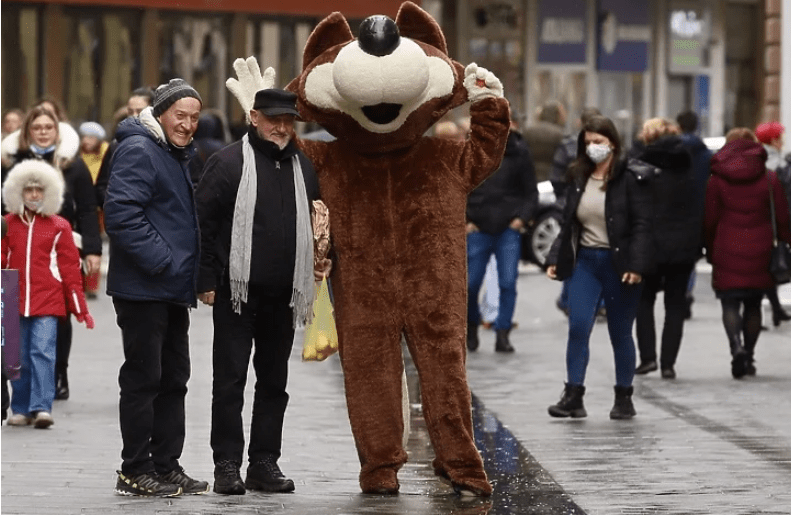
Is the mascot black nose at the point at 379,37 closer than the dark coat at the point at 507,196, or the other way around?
the mascot black nose at the point at 379,37

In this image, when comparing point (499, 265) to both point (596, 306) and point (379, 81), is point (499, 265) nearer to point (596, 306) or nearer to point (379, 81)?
point (596, 306)

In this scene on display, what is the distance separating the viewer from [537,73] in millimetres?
34688

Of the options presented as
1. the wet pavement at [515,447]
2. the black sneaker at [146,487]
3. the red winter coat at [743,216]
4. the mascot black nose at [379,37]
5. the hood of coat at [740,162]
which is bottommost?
the wet pavement at [515,447]

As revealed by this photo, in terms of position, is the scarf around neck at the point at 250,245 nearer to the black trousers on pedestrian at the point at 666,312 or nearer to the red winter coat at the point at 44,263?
the red winter coat at the point at 44,263

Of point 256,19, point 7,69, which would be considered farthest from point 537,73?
point 7,69

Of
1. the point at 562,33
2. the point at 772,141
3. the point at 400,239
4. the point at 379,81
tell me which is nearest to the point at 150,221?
the point at 400,239

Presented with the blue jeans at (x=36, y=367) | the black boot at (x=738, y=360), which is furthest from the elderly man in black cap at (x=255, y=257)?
the black boot at (x=738, y=360)

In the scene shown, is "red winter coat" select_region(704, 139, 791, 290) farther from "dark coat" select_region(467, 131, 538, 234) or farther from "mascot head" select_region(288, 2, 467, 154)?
"mascot head" select_region(288, 2, 467, 154)

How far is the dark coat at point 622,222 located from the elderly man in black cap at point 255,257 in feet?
9.90

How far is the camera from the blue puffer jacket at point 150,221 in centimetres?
827

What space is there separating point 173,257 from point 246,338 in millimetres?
490

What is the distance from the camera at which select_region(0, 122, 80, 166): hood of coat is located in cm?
1184

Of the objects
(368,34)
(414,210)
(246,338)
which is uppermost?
A: (368,34)

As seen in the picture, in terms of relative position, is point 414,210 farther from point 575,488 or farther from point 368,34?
point 575,488
